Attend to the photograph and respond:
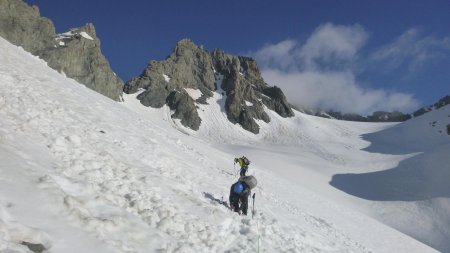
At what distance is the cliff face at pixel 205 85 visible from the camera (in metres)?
127

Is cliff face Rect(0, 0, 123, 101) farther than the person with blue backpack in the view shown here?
Yes

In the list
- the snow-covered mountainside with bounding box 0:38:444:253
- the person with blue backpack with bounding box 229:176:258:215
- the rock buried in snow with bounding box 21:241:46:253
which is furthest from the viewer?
the person with blue backpack with bounding box 229:176:258:215

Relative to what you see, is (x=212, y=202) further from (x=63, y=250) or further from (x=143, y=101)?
(x=143, y=101)

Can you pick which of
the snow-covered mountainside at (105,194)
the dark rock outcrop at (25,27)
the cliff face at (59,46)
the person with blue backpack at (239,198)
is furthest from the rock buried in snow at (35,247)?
the dark rock outcrop at (25,27)

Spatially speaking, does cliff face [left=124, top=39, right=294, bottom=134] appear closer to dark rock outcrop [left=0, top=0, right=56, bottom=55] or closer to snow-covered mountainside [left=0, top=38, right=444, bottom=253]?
dark rock outcrop [left=0, top=0, right=56, bottom=55]

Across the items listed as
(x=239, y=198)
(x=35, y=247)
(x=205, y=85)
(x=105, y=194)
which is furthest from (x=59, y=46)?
(x=35, y=247)

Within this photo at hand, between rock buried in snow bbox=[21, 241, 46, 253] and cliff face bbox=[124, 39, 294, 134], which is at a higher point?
cliff face bbox=[124, 39, 294, 134]

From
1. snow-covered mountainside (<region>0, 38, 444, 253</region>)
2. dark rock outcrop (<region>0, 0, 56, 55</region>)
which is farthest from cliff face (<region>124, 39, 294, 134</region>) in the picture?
snow-covered mountainside (<region>0, 38, 444, 253</region>)

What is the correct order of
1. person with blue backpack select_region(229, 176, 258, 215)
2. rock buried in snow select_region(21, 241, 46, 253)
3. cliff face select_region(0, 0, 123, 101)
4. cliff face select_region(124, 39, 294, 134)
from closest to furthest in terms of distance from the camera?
rock buried in snow select_region(21, 241, 46, 253), person with blue backpack select_region(229, 176, 258, 215), cliff face select_region(0, 0, 123, 101), cliff face select_region(124, 39, 294, 134)

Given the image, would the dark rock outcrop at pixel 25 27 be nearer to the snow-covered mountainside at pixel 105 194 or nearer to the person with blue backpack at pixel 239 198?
the snow-covered mountainside at pixel 105 194

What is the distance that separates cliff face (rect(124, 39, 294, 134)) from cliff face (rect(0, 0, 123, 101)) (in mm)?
15220

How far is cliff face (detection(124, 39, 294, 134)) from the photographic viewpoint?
127m

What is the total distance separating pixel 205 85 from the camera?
153125mm

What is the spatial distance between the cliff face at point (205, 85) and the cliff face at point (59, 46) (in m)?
15.2
